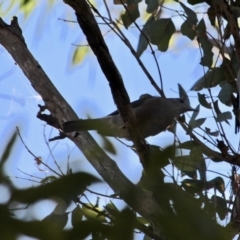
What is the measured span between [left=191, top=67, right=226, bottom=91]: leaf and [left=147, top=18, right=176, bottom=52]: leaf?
23cm

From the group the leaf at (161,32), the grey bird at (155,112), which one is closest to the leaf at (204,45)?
the leaf at (161,32)

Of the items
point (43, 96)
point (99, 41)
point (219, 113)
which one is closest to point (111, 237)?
point (99, 41)

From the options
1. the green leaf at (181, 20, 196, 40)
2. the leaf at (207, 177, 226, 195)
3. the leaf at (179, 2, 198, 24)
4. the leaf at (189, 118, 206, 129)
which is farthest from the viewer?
the green leaf at (181, 20, 196, 40)

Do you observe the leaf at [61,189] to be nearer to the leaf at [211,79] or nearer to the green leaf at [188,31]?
the leaf at [211,79]

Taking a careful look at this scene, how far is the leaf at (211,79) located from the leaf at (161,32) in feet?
0.76

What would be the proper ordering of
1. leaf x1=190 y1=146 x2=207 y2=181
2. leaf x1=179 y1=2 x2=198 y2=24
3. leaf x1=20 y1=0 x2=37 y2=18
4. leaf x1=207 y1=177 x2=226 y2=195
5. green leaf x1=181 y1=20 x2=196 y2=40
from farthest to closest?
green leaf x1=181 y1=20 x2=196 y2=40 < leaf x1=179 y1=2 x2=198 y2=24 < leaf x1=207 y1=177 x2=226 y2=195 < leaf x1=190 y1=146 x2=207 y2=181 < leaf x1=20 y1=0 x2=37 y2=18

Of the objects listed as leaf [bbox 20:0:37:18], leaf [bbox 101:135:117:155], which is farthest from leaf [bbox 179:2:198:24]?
leaf [bbox 101:135:117:155]

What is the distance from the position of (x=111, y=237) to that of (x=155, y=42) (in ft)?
6.84

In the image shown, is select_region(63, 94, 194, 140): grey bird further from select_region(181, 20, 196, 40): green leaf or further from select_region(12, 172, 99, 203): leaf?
select_region(12, 172, 99, 203): leaf

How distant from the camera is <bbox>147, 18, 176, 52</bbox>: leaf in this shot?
7.75 ft

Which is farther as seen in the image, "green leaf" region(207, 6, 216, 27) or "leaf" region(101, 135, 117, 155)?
"green leaf" region(207, 6, 216, 27)

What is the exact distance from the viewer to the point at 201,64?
2363mm

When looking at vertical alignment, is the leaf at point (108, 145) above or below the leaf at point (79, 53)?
below

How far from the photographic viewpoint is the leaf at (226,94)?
2229 mm
